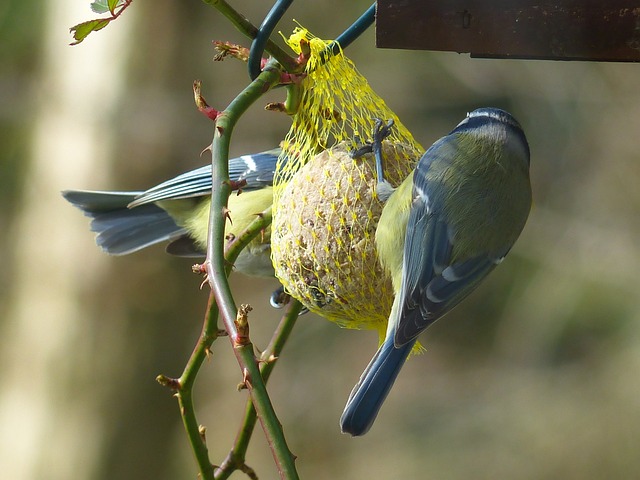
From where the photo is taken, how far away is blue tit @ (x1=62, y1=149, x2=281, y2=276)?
9.65 ft

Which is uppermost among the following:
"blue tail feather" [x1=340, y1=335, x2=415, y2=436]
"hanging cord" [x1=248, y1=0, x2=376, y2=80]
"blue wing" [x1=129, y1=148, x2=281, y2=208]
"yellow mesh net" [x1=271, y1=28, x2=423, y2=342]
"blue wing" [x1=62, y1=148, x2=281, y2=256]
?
"hanging cord" [x1=248, y1=0, x2=376, y2=80]

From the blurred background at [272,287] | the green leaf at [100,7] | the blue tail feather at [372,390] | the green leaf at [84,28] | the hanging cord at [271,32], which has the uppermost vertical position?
the green leaf at [100,7]

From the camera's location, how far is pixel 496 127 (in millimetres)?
2484

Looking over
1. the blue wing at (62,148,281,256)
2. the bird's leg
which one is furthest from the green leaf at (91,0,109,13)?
the blue wing at (62,148,281,256)

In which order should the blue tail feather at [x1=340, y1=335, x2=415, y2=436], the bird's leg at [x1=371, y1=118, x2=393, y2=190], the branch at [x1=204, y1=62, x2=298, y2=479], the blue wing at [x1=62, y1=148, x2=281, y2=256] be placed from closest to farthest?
Answer: 1. the branch at [x1=204, y1=62, x2=298, y2=479]
2. the blue tail feather at [x1=340, y1=335, x2=415, y2=436]
3. the bird's leg at [x1=371, y1=118, x2=393, y2=190]
4. the blue wing at [x1=62, y1=148, x2=281, y2=256]

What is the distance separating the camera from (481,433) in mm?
5965

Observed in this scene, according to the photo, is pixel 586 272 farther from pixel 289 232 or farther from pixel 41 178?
pixel 289 232

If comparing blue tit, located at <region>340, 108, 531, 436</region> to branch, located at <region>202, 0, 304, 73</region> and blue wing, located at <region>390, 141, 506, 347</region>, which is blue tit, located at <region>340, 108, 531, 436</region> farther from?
branch, located at <region>202, 0, 304, 73</region>

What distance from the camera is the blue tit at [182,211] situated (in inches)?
116

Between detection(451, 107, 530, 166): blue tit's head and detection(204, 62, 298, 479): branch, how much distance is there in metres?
0.73

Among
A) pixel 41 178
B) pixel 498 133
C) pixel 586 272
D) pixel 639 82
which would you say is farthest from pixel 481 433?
pixel 498 133

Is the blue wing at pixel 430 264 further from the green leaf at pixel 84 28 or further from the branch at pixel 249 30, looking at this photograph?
the green leaf at pixel 84 28

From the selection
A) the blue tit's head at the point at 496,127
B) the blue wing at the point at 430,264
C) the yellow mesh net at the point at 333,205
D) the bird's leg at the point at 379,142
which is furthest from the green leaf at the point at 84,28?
the blue tit's head at the point at 496,127

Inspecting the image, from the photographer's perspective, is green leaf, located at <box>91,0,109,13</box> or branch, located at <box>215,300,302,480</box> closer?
green leaf, located at <box>91,0,109,13</box>
